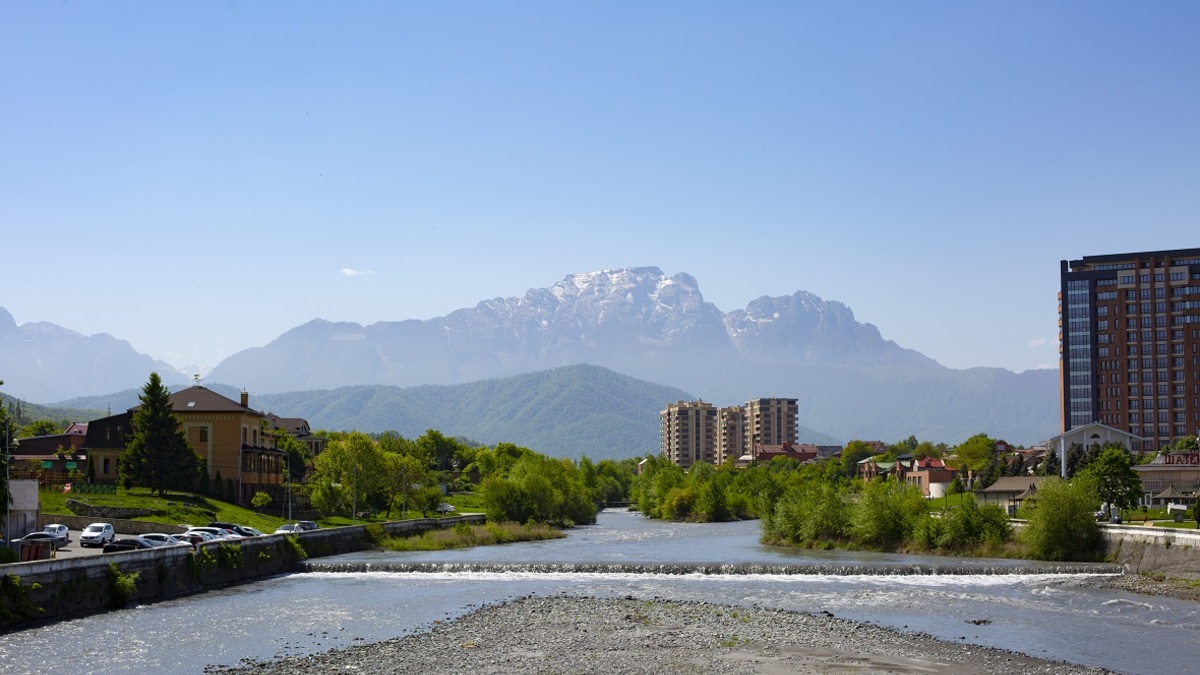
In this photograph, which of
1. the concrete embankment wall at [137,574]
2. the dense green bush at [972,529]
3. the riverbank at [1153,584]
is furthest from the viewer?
the dense green bush at [972,529]

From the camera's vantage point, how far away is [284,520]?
11531 cm

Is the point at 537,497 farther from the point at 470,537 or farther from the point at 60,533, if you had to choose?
the point at 60,533

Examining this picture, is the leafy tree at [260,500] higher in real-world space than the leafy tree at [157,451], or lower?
lower

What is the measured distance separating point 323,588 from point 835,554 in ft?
153

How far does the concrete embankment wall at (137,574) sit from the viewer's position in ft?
177

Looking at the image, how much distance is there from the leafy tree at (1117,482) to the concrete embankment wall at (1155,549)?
65.2 ft

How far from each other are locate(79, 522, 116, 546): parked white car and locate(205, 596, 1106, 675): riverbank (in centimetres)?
3216

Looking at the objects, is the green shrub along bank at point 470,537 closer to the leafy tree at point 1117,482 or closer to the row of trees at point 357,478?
the row of trees at point 357,478

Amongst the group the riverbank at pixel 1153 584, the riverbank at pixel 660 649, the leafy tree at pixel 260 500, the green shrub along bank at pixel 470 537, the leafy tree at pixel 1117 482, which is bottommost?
the green shrub along bank at pixel 470 537

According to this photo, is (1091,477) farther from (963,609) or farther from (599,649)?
(599,649)

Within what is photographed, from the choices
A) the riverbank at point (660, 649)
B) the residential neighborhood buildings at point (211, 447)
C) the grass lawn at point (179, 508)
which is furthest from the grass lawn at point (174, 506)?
the riverbank at point (660, 649)

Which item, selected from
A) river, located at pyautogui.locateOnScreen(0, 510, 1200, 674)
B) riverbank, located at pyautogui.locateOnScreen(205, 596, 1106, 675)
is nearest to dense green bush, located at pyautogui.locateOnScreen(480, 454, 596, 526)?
river, located at pyautogui.locateOnScreen(0, 510, 1200, 674)

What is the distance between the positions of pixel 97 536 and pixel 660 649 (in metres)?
46.9

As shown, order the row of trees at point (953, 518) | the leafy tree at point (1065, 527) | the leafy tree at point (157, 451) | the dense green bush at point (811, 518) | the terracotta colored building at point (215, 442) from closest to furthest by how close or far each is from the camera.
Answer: the leafy tree at point (1065, 527) → the row of trees at point (953, 518) → the dense green bush at point (811, 518) → the leafy tree at point (157, 451) → the terracotta colored building at point (215, 442)
